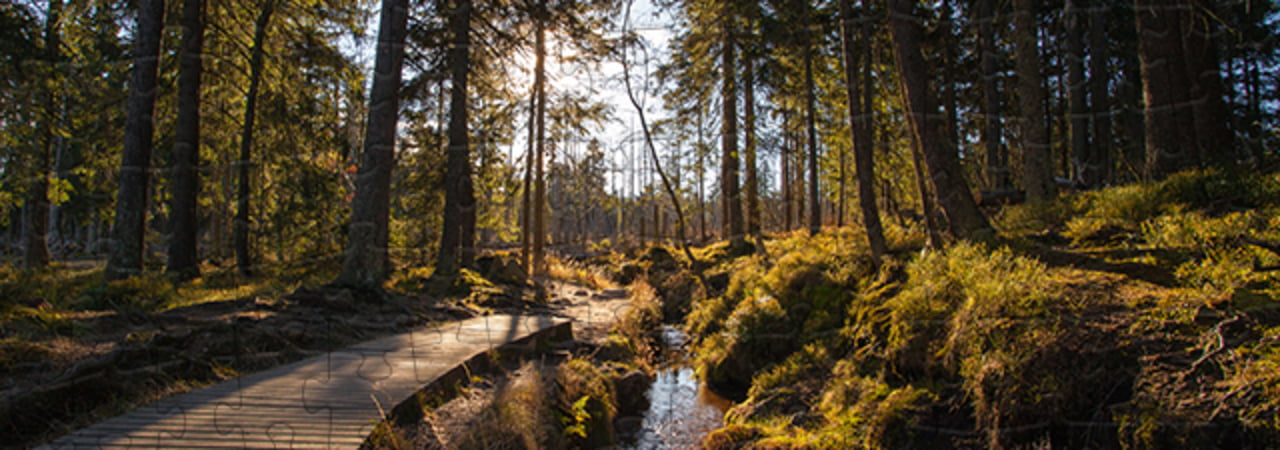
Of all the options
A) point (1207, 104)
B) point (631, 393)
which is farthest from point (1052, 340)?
point (1207, 104)

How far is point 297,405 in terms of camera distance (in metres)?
4.20

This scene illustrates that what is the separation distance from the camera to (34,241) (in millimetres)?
17281

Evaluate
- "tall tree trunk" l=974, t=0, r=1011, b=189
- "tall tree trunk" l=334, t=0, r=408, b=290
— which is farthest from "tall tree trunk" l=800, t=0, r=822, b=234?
"tall tree trunk" l=334, t=0, r=408, b=290

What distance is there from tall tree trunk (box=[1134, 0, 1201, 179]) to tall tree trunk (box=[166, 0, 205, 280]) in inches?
683

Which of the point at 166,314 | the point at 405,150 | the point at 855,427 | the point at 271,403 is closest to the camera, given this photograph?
the point at 271,403

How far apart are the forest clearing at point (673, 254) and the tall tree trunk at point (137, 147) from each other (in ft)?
0.13

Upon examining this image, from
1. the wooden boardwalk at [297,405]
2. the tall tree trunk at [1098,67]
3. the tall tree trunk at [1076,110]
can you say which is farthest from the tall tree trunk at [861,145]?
the tall tree trunk at [1098,67]

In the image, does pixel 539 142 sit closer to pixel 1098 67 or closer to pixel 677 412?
pixel 677 412

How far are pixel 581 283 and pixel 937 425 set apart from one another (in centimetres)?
1430

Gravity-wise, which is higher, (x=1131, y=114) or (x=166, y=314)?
(x=1131, y=114)

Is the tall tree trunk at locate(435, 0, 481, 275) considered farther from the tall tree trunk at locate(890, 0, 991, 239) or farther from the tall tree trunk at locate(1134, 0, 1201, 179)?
the tall tree trunk at locate(1134, 0, 1201, 179)

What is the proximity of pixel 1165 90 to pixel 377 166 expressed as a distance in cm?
1245

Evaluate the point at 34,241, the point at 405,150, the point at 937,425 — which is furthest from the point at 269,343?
the point at 34,241

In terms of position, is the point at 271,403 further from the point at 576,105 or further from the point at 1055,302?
the point at 576,105
